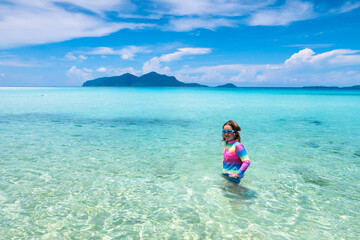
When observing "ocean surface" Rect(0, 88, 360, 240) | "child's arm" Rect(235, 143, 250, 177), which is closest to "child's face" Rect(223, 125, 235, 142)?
"child's arm" Rect(235, 143, 250, 177)

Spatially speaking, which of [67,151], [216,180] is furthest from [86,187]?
[67,151]

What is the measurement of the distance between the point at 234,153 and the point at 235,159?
8.8 inches

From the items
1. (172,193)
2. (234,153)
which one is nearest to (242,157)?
(234,153)

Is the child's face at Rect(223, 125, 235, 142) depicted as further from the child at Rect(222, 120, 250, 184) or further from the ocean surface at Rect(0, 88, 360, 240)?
the ocean surface at Rect(0, 88, 360, 240)

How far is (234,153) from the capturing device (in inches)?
→ 292

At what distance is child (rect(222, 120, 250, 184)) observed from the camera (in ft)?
23.4

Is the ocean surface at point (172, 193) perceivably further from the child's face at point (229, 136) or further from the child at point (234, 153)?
the child's face at point (229, 136)

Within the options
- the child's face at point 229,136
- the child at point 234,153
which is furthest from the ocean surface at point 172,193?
the child's face at point 229,136

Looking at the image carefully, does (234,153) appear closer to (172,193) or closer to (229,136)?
(229,136)

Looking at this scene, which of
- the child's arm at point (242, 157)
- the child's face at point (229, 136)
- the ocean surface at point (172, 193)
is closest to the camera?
the ocean surface at point (172, 193)

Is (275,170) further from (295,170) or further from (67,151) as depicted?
(67,151)

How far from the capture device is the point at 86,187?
860 cm

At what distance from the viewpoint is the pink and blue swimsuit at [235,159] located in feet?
23.4

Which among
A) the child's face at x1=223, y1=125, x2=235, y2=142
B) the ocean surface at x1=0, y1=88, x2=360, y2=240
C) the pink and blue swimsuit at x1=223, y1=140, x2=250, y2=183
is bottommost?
the ocean surface at x1=0, y1=88, x2=360, y2=240
